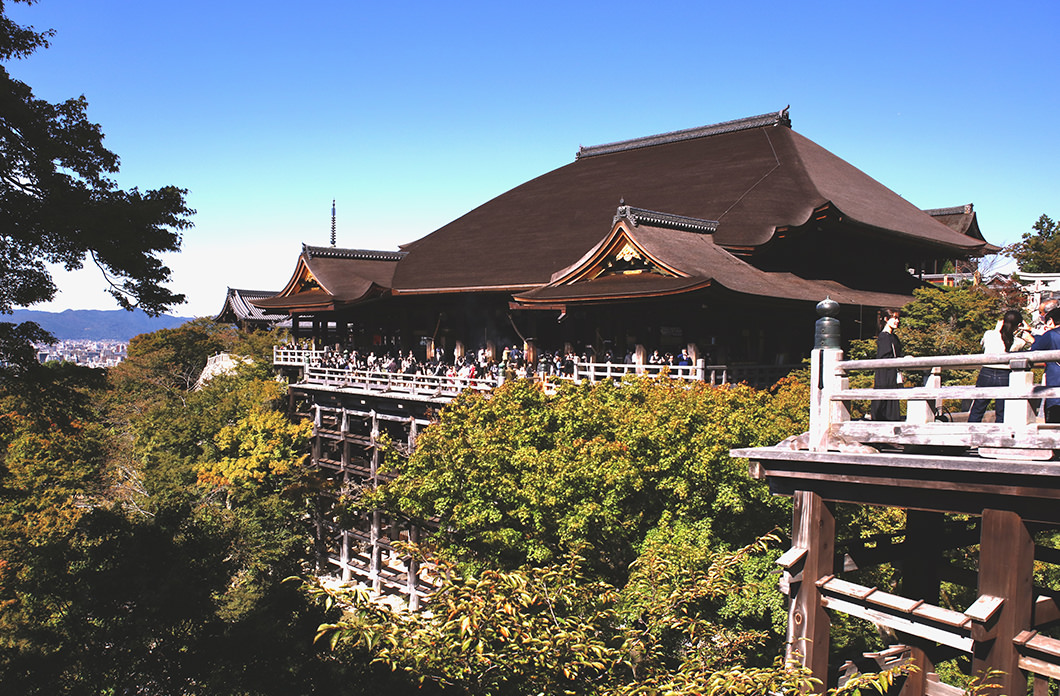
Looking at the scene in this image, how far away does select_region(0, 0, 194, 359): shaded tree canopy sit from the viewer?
9.45m

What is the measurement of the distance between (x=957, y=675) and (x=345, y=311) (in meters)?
24.6

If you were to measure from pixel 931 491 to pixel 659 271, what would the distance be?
14538 millimetres

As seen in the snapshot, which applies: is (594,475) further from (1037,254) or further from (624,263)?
(1037,254)

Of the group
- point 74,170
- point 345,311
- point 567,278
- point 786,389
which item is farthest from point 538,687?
point 345,311

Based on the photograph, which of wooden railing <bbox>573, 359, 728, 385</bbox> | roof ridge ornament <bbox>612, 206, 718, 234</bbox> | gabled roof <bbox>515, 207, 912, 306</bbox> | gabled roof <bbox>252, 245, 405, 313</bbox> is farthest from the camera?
gabled roof <bbox>252, 245, 405, 313</bbox>

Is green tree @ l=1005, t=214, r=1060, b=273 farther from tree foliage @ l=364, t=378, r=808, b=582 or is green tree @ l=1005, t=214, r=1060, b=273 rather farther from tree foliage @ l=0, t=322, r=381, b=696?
tree foliage @ l=0, t=322, r=381, b=696

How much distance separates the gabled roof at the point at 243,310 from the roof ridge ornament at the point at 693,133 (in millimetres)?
25603

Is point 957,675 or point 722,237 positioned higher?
point 722,237

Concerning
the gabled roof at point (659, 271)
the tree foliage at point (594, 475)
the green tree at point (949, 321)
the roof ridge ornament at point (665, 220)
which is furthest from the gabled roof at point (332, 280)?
→ the green tree at point (949, 321)

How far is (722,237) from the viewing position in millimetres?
→ 23500

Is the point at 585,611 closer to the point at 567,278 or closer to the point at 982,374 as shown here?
the point at 982,374

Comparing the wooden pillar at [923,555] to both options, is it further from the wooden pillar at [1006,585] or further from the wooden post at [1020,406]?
the wooden post at [1020,406]

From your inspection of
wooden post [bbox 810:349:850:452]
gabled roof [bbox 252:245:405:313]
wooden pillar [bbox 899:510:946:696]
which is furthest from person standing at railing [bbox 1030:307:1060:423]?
gabled roof [bbox 252:245:405:313]

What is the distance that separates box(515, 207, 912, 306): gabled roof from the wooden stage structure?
11.9 meters
